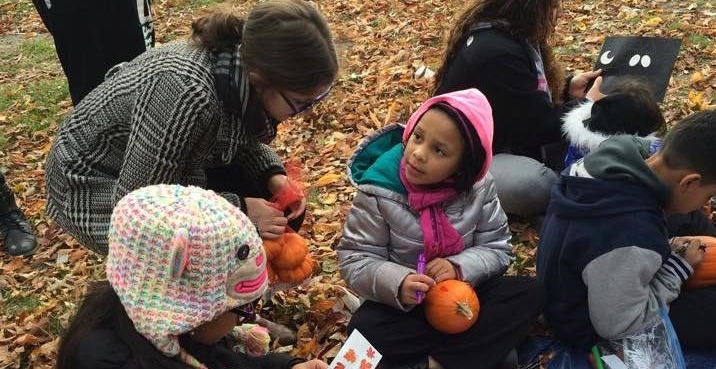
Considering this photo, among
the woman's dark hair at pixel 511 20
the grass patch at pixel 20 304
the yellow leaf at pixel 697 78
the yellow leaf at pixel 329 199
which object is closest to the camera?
the woman's dark hair at pixel 511 20

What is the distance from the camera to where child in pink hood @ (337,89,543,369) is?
295 cm

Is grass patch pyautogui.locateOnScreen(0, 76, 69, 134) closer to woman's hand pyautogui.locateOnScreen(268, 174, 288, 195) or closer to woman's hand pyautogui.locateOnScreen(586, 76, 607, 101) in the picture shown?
woman's hand pyautogui.locateOnScreen(268, 174, 288, 195)

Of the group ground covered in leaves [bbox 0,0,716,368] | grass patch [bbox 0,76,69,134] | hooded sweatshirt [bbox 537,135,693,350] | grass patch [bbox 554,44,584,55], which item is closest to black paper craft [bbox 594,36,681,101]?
ground covered in leaves [bbox 0,0,716,368]

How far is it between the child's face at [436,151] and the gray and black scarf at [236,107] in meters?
0.66

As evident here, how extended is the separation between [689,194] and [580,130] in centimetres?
106

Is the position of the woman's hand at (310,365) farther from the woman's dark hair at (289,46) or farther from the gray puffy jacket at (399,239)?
the woman's dark hair at (289,46)

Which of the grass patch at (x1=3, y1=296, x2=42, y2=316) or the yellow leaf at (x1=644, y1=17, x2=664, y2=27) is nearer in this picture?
the grass patch at (x1=3, y1=296, x2=42, y2=316)

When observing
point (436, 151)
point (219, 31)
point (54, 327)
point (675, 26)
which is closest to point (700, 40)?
point (675, 26)

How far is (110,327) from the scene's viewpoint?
81.3 inches

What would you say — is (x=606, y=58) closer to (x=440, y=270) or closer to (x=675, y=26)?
(x=440, y=270)

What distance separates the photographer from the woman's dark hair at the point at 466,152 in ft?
9.62

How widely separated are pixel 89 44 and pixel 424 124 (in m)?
2.08

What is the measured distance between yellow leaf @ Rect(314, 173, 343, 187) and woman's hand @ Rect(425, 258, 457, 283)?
2.27m

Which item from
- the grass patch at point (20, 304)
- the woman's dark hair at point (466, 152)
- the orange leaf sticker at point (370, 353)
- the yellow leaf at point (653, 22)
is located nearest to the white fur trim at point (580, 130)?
the woman's dark hair at point (466, 152)
